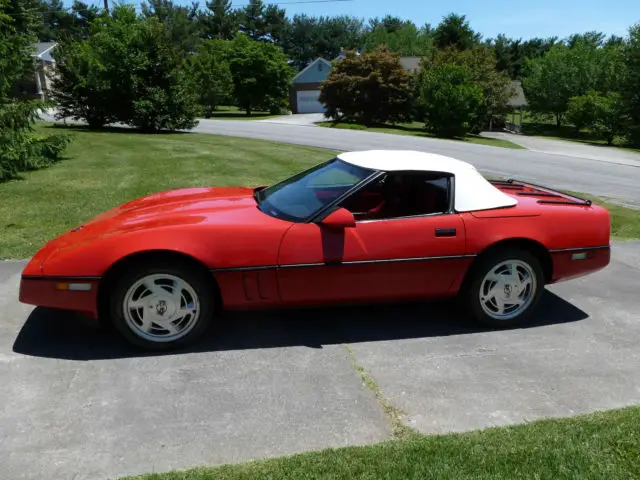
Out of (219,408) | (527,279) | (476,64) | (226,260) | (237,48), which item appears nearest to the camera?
(219,408)

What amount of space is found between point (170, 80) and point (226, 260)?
22413mm

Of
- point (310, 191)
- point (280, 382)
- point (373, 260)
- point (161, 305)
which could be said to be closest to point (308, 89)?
point (310, 191)

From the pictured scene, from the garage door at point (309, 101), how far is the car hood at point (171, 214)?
195 ft

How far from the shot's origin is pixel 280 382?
11.3 feet

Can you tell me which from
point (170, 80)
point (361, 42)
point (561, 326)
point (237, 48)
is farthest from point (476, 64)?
point (361, 42)

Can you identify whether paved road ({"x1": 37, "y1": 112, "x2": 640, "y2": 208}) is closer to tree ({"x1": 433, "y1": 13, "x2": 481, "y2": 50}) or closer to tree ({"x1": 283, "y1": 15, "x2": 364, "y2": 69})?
tree ({"x1": 433, "y1": 13, "x2": 481, "y2": 50})

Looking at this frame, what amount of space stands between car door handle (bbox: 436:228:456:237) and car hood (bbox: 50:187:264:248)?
1.31m

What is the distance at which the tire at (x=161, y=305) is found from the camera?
3645mm

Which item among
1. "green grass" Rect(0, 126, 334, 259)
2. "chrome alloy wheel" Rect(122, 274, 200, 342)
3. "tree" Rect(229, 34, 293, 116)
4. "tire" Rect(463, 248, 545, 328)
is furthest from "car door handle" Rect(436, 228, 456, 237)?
"tree" Rect(229, 34, 293, 116)

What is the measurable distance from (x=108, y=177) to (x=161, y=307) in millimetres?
8382

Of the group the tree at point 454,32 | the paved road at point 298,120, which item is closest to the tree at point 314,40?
the tree at point 454,32

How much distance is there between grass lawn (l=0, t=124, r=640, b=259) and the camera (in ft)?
24.2

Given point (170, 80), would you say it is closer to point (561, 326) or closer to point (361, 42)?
point (561, 326)

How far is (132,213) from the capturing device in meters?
4.25
